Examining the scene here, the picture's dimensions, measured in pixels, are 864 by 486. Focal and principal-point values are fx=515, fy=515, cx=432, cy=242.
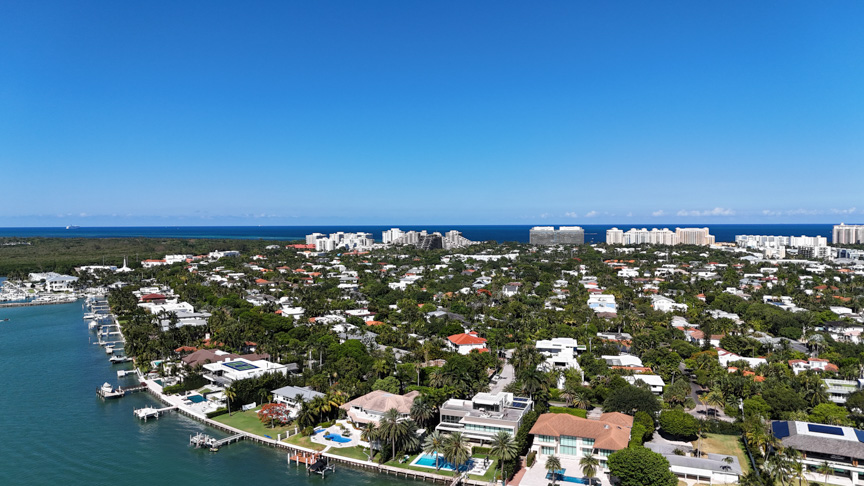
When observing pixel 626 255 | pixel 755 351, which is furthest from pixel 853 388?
pixel 626 255

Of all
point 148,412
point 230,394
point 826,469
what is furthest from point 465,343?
point 826,469

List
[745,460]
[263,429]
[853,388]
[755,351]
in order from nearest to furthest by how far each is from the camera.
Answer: [745,460]
[263,429]
[853,388]
[755,351]

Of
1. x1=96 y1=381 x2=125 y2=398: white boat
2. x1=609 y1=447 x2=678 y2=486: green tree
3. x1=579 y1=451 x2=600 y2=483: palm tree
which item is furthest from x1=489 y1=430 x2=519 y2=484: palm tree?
Result: x1=96 y1=381 x2=125 y2=398: white boat

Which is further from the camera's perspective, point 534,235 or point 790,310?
point 534,235

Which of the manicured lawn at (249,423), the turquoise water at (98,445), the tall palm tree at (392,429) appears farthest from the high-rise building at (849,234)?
the turquoise water at (98,445)

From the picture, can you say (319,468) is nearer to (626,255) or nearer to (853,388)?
(853,388)

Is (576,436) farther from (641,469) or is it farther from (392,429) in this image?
(392,429)

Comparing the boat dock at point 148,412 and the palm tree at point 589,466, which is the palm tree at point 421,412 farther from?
the boat dock at point 148,412
